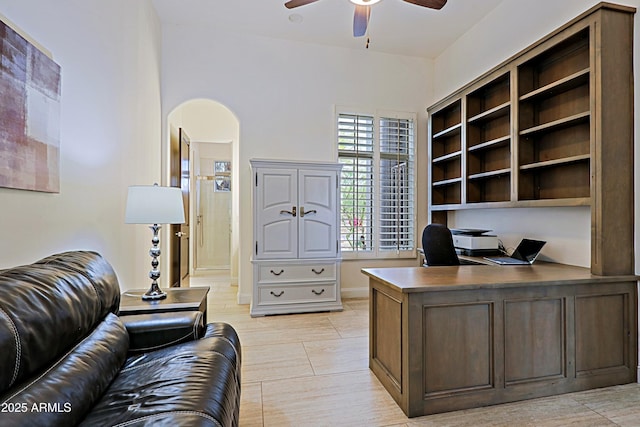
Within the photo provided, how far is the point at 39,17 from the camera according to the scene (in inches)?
69.1

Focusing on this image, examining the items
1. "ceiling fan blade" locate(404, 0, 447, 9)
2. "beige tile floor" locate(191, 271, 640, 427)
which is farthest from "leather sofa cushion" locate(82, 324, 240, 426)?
"ceiling fan blade" locate(404, 0, 447, 9)

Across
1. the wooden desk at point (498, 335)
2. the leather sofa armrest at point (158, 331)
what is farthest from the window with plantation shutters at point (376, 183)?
the leather sofa armrest at point (158, 331)

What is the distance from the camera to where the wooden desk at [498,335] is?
190 cm

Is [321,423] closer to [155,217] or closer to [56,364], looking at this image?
[56,364]

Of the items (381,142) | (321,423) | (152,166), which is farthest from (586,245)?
(152,166)

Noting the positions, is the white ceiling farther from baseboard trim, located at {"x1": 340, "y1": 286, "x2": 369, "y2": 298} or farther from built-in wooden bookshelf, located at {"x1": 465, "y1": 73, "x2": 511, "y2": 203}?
baseboard trim, located at {"x1": 340, "y1": 286, "x2": 369, "y2": 298}

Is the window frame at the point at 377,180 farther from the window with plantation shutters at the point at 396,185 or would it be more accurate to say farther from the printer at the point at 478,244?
the printer at the point at 478,244

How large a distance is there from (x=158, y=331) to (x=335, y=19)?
150 inches

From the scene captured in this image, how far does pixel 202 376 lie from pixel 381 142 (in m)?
4.00

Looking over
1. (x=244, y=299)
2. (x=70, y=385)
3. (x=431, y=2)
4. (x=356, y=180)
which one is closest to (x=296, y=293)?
(x=244, y=299)

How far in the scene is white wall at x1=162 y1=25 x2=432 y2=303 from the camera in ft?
13.6

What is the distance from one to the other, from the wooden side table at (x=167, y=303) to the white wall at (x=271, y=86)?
6.34 feet

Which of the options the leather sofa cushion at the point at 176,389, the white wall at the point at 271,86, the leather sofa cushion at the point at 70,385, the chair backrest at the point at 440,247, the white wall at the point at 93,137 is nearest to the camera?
the leather sofa cushion at the point at 70,385

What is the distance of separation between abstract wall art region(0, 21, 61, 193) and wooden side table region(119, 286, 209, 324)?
82 cm
